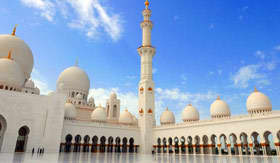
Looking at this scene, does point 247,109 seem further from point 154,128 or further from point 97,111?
point 97,111

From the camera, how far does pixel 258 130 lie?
72.0ft

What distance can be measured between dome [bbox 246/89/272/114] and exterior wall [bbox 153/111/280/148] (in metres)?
1.94

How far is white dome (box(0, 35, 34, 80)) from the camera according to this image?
27.9m

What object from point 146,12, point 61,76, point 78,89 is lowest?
point 78,89

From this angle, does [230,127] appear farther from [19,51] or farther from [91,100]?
[19,51]

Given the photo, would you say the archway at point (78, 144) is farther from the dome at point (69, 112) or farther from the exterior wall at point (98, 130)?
the dome at point (69, 112)

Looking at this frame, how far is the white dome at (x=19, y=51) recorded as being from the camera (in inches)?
1099

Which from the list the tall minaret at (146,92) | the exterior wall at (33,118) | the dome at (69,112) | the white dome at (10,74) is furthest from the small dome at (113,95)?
the white dome at (10,74)

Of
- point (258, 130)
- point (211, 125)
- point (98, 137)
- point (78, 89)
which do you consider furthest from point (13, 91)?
point (258, 130)

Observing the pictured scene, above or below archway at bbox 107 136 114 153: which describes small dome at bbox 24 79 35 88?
above

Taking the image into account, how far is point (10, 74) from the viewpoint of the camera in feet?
77.6

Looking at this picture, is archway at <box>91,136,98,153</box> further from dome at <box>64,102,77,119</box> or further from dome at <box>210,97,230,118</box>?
dome at <box>210,97,230,118</box>

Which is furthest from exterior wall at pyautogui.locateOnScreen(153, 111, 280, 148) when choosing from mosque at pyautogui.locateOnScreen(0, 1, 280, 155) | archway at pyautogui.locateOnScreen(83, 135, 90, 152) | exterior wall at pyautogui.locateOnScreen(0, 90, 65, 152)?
exterior wall at pyautogui.locateOnScreen(0, 90, 65, 152)

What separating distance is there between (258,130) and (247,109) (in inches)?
145
